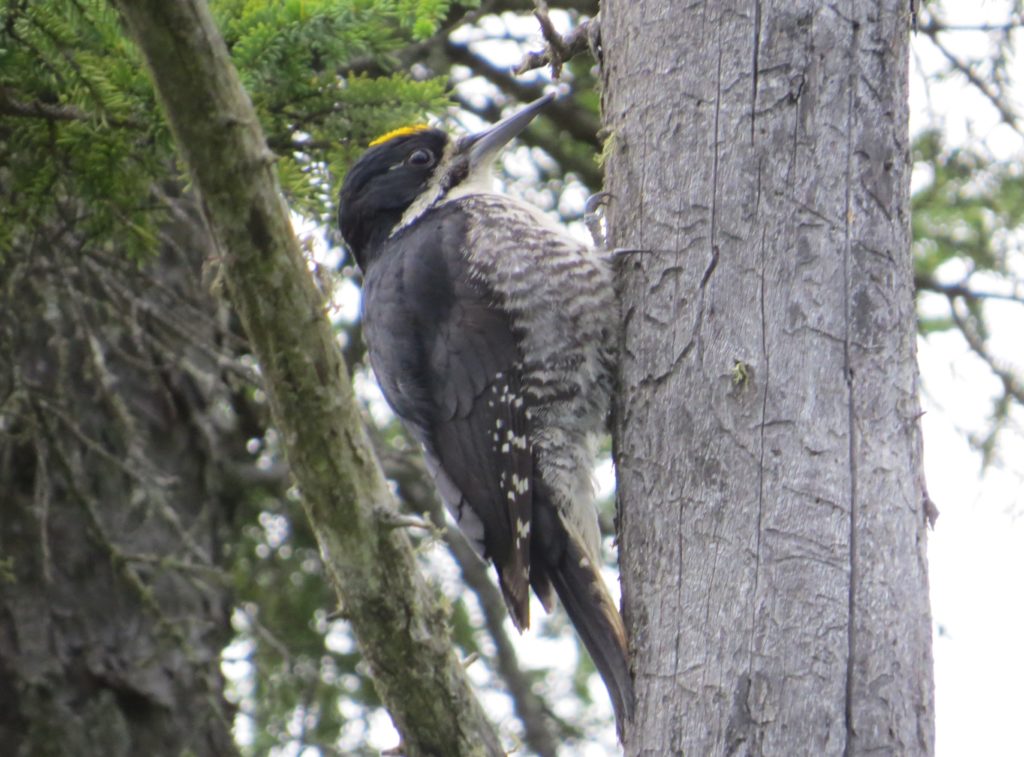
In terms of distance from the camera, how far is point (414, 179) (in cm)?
411

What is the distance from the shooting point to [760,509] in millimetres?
2635

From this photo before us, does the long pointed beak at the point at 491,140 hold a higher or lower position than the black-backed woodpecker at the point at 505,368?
higher

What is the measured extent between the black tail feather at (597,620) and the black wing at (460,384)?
102 millimetres

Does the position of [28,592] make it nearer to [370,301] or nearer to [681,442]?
[370,301]

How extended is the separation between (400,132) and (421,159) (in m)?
0.25

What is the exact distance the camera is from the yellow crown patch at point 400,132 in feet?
12.3

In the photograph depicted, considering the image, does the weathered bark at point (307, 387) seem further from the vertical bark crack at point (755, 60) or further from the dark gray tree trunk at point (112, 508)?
the dark gray tree trunk at point (112, 508)

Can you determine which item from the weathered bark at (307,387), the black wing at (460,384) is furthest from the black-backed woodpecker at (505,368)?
the weathered bark at (307,387)

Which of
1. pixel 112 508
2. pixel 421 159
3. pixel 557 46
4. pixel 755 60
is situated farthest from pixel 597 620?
pixel 112 508

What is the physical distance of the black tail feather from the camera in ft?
9.29

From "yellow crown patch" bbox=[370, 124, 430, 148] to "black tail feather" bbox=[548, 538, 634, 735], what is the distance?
4.22ft

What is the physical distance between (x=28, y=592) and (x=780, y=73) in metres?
3.17

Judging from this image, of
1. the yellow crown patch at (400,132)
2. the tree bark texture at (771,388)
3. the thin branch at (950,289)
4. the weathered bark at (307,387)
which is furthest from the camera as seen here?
the thin branch at (950,289)

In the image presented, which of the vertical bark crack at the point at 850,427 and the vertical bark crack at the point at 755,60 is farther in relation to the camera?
the vertical bark crack at the point at 755,60
